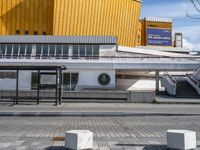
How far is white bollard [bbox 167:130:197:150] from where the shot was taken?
10.7m

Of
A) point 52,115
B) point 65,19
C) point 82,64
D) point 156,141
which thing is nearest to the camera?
point 156,141

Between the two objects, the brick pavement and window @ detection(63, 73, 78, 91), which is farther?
window @ detection(63, 73, 78, 91)

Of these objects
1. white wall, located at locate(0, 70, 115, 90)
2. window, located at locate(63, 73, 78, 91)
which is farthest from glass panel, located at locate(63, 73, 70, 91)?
white wall, located at locate(0, 70, 115, 90)

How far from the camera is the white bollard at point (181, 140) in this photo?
35.2ft

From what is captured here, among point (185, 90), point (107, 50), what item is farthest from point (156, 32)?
point (185, 90)

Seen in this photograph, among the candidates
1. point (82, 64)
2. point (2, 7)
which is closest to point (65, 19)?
point (2, 7)

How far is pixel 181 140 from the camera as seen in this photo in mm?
10758

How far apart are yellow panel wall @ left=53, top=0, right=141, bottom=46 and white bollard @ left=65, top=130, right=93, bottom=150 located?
239 feet

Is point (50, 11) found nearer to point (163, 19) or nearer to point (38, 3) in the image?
point (38, 3)

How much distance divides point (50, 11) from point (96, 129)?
233ft

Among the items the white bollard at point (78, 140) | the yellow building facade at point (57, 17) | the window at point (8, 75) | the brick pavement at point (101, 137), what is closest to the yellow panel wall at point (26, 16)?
the yellow building facade at point (57, 17)

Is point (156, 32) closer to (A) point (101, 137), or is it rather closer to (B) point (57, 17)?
(B) point (57, 17)

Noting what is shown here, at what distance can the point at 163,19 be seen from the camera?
146 meters

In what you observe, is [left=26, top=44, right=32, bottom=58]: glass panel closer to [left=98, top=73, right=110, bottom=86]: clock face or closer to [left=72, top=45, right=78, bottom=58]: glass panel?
[left=72, top=45, right=78, bottom=58]: glass panel
